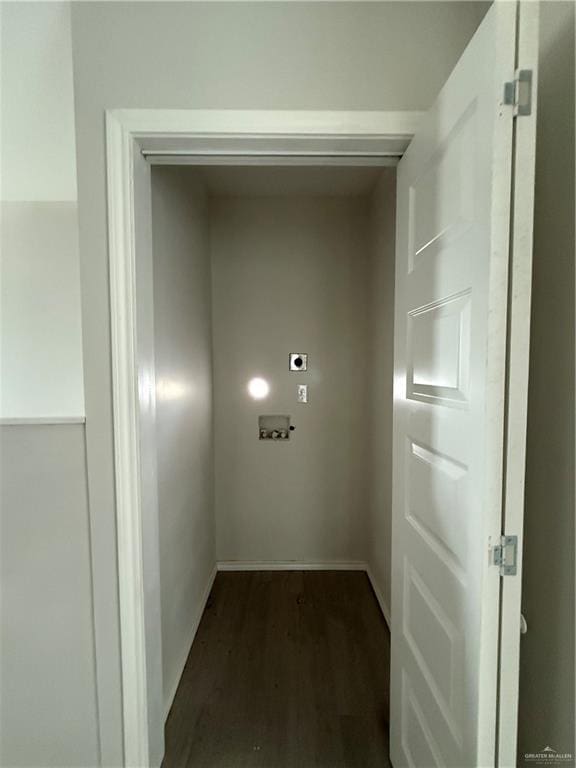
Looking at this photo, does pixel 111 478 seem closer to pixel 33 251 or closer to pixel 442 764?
pixel 442 764

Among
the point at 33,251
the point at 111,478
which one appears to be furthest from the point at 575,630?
the point at 33,251

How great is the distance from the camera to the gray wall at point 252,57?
1.07 metres

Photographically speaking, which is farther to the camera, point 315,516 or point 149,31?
point 315,516

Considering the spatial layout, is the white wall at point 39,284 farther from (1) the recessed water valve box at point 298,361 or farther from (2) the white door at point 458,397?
(2) the white door at point 458,397

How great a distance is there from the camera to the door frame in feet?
3.53

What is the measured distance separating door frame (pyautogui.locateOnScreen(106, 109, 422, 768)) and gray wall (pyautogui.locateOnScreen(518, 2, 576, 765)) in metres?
0.39

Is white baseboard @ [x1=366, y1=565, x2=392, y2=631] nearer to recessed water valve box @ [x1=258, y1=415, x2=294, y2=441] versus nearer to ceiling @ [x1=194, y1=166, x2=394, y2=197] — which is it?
recessed water valve box @ [x1=258, y1=415, x2=294, y2=441]

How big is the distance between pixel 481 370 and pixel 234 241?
2.20 meters

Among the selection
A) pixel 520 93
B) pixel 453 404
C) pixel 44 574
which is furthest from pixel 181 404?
pixel 520 93

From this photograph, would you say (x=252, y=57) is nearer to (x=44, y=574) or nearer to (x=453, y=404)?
(x=453, y=404)

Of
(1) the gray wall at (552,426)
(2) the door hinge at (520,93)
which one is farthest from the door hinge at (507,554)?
(2) the door hinge at (520,93)

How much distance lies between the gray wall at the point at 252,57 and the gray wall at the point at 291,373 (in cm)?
146

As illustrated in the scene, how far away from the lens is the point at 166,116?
1.07 metres

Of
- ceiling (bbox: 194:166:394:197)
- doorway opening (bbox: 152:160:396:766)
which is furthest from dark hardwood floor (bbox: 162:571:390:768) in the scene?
ceiling (bbox: 194:166:394:197)
